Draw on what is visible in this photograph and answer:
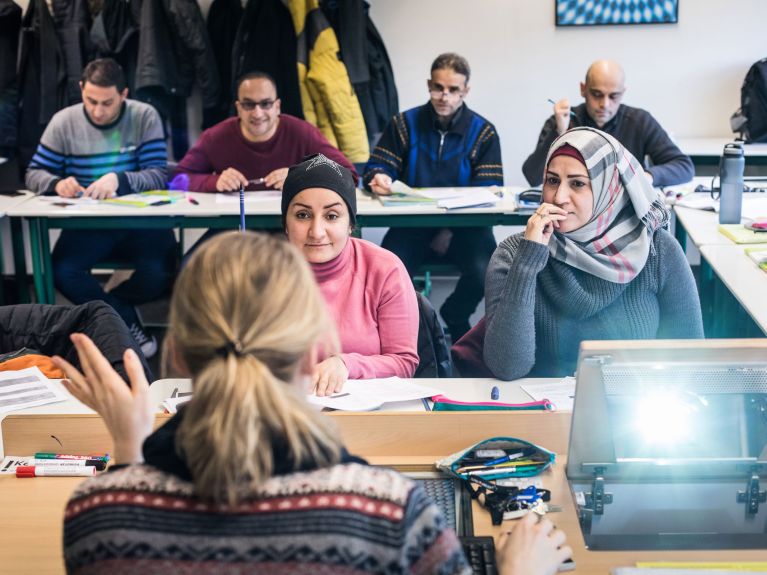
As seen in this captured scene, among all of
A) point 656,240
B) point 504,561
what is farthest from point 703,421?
point 656,240

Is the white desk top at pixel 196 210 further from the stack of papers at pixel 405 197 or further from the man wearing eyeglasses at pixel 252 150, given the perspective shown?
the man wearing eyeglasses at pixel 252 150

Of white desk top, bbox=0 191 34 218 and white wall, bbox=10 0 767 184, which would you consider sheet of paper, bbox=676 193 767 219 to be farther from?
white desk top, bbox=0 191 34 218

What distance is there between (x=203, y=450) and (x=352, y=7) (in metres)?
4.58

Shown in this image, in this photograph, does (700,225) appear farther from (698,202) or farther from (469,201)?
(469,201)

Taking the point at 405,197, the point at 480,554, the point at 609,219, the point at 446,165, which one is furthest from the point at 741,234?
the point at 480,554

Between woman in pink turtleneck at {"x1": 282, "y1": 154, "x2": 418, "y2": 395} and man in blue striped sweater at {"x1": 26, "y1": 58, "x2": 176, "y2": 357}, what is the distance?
1.98 m

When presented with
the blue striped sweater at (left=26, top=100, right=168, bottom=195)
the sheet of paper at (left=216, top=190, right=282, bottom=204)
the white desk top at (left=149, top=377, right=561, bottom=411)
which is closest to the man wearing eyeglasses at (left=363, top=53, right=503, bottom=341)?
the sheet of paper at (left=216, top=190, right=282, bottom=204)

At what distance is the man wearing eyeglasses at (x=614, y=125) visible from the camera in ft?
14.5

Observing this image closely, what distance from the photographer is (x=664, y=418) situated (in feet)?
5.71

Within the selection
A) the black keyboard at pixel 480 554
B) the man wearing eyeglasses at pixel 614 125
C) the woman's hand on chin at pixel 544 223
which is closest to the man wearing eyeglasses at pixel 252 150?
the man wearing eyeglasses at pixel 614 125

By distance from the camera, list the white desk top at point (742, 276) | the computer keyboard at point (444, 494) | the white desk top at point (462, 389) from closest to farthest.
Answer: the computer keyboard at point (444, 494), the white desk top at point (462, 389), the white desk top at point (742, 276)

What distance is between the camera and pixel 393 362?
249cm

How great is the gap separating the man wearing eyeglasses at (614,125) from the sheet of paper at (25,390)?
110 inches

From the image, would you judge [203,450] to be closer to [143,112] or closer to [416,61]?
[143,112]
